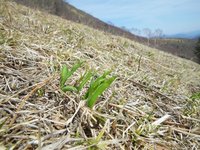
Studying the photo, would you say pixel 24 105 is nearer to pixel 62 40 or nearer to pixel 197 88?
pixel 62 40

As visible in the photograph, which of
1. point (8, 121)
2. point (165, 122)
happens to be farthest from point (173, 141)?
point (8, 121)

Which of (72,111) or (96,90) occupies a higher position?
(96,90)

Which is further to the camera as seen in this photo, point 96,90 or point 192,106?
point 192,106

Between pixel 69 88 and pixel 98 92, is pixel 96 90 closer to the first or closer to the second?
pixel 98 92

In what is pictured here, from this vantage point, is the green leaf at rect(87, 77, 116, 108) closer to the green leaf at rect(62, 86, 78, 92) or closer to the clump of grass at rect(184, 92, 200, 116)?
the green leaf at rect(62, 86, 78, 92)

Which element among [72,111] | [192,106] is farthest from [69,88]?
[192,106]

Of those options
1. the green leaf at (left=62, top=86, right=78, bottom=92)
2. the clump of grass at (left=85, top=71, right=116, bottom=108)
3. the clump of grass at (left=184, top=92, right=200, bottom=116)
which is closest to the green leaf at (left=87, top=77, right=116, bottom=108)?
the clump of grass at (left=85, top=71, right=116, bottom=108)

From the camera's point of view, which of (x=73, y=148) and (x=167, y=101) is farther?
(x=167, y=101)

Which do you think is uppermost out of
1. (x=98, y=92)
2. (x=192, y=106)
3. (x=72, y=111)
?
(x=98, y=92)
